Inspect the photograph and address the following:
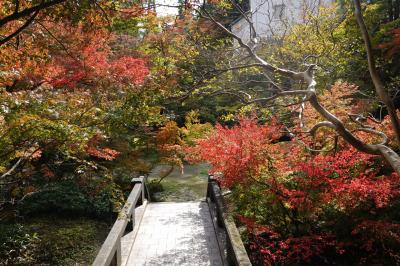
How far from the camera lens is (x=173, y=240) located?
24.7 ft

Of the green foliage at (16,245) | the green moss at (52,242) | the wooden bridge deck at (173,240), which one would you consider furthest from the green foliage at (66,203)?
the green foliage at (16,245)

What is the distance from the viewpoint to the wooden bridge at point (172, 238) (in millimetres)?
5637

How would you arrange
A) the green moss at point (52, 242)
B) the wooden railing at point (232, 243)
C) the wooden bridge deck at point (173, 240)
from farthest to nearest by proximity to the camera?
the green moss at point (52, 242), the wooden bridge deck at point (173, 240), the wooden railing at point (232, 243)

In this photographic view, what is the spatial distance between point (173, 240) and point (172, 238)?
0.38 ft

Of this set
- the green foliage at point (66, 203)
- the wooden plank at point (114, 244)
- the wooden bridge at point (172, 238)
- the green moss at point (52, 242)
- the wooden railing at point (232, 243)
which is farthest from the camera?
the green foliage at point (66, 203)

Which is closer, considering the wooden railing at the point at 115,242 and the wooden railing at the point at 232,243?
the wooden railing at the point at 115,242

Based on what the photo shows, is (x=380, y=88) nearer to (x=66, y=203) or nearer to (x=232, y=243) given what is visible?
(x=232, y=243)

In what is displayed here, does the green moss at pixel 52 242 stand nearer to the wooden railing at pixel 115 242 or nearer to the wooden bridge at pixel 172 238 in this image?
the wooden bridge at pixel 172 238

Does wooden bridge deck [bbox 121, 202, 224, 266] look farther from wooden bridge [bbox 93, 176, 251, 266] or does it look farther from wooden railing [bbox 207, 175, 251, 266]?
wooden railing [bbox 207, 175, 251, 266]

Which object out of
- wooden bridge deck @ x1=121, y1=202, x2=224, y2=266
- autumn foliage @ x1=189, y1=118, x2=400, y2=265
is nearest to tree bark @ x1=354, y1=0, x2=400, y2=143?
autumn foliage @ x1=189, y1=118, x2=400, y2=265

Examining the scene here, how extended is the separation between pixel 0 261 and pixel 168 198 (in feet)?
19.4

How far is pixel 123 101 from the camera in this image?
6379mm

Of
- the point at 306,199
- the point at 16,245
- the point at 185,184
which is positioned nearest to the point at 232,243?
the point at 306,199

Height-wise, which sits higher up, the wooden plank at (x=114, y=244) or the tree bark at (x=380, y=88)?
the tree bark at (x=380, y=88)
